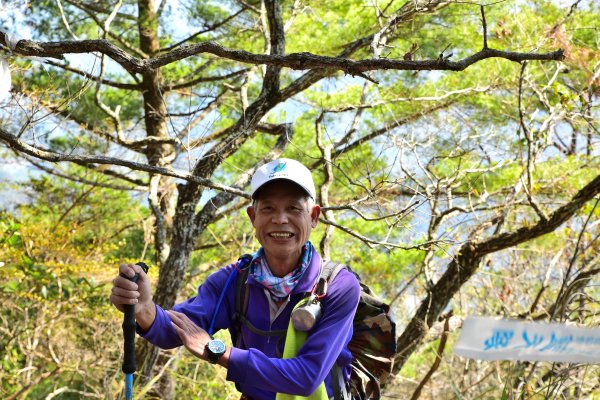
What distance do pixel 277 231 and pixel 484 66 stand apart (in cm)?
618

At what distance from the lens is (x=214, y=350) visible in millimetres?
1795

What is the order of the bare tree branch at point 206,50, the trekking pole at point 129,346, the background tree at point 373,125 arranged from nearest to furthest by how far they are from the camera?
the trekking pole at point 129,346, the bare tree branch at point 206,50, the background tree at point 373,125

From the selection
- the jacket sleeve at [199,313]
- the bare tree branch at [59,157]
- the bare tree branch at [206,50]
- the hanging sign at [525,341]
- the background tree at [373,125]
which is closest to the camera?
the hanging sign at [525,341]

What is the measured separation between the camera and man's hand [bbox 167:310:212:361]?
72.0 inches

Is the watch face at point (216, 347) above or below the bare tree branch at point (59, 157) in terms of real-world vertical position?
below

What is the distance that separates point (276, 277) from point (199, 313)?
247 mm

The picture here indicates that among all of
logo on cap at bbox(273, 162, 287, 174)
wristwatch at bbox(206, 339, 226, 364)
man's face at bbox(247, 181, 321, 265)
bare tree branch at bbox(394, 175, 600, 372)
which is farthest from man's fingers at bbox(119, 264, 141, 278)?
bare tree branch at bbox(394, 175, 600, 372)

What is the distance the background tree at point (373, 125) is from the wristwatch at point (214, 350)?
146cm

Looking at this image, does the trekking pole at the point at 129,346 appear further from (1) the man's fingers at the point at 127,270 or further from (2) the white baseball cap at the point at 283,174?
(2) the white baseball cap at the point at 283,174

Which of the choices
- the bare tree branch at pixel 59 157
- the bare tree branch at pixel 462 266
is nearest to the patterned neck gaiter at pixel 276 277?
the bare tree branch at pixel 59 157

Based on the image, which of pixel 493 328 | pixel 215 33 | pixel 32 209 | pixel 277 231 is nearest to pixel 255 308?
pixel 277 231

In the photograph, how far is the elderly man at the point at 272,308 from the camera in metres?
1.80

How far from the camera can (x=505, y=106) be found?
8.44 m

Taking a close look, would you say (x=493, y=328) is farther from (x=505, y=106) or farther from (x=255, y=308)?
(x=505, y=106)
